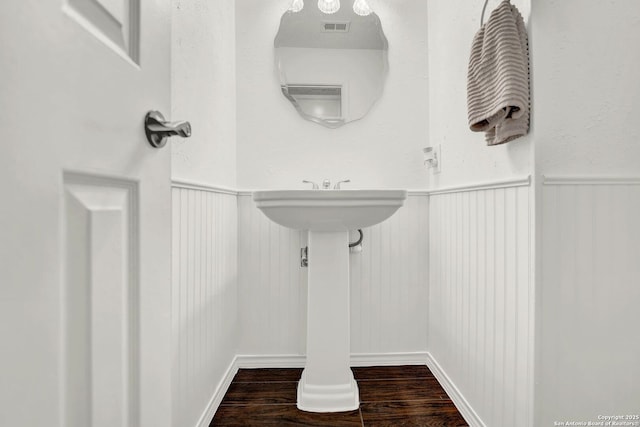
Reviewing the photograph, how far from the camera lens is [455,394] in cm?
151

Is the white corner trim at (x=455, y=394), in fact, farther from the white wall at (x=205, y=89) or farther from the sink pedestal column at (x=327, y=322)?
the white wall at (x=205, y=89)

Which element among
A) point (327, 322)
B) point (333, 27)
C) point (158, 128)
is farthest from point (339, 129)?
point (158, 128)

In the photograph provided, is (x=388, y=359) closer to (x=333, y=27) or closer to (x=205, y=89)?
→ (x=205, y=89)

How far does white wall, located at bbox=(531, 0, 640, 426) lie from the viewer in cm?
100

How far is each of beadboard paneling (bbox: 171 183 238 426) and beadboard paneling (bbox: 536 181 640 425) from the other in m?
1.06

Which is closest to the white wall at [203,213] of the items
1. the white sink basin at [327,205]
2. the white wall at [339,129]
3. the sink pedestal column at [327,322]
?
the white wall at [339,129]

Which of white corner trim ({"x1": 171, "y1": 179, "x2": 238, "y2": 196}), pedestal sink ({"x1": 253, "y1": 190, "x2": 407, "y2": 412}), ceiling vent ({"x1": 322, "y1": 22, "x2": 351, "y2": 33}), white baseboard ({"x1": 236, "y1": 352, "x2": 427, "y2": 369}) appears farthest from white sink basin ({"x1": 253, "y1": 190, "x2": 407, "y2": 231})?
ceiling vent ({"x1": 322, "y1": 22, "x2": 351, "y2": 33})

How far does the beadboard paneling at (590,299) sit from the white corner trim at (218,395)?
1110mm

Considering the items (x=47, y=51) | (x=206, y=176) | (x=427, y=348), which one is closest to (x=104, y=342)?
(x=47, y=51)

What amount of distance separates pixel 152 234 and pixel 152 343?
6.4 inches

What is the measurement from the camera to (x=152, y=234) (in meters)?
0.52

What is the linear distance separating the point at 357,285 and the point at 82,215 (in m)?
1.63

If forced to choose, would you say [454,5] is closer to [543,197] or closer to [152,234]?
[543,197]

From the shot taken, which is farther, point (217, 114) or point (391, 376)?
point (391, 376)
